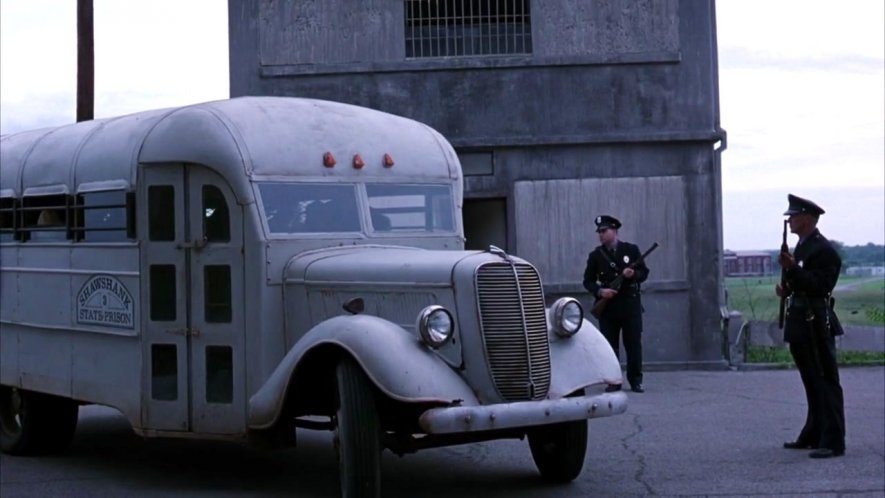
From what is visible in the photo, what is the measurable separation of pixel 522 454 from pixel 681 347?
22.2ft

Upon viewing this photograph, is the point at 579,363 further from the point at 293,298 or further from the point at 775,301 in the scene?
the point at 775,301

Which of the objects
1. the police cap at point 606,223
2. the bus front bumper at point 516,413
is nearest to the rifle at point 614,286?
the police cap at point 606,223

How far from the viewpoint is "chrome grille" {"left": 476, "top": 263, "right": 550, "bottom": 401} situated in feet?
27.1

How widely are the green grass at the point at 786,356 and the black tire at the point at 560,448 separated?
8.67 metres

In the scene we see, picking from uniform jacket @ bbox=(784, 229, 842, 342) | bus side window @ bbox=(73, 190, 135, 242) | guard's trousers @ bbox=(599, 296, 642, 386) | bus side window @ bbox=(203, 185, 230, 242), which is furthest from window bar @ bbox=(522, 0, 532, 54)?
bus side window @ bbox=(203, 185, 230, 242)

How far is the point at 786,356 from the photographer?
18297 mm

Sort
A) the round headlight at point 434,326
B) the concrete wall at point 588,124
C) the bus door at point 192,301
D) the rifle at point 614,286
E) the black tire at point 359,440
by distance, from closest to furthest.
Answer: the black tire at point 359,440, the round headlight at point 434,326, the bus door at point 192,301, the rifle at point 614,286, the concrete wall at point 588,124

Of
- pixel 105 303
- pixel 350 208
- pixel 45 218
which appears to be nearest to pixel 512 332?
pixel 350 208

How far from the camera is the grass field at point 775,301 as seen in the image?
18781 mm

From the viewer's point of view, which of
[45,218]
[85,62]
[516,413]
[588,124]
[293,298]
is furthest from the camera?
[588,124]

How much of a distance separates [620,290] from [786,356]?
4.50 metres

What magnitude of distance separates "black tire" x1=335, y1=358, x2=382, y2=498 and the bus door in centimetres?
131

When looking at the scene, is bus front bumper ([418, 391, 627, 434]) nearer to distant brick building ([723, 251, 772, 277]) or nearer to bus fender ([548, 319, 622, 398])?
bus fender ([548, 319, 622, 398])

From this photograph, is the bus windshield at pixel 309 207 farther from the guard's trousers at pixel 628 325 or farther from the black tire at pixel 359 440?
the guard's trousers at pixel 628 325
